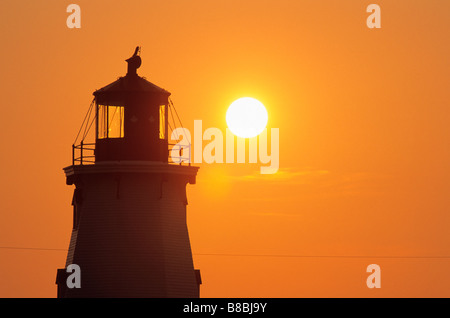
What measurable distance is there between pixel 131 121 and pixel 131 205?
138 inches

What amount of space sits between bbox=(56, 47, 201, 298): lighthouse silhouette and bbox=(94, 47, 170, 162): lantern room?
0.13ft

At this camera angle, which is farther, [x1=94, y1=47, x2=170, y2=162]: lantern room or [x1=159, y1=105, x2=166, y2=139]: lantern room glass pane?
[x1=159, y1=105, x2=166, y2=139]: lantern room glass pane

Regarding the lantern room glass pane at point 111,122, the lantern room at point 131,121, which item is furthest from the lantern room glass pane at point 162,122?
the lantern room glass pane at point 111,122

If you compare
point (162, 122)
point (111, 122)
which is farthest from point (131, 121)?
point (162, 122)

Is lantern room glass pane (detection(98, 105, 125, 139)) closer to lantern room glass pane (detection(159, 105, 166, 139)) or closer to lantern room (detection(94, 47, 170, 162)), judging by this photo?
lantern room (detection(94, 47, 170, 162))

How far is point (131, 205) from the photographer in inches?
2790

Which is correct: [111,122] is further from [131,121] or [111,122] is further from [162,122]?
[162,122]

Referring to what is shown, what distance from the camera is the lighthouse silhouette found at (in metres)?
70.2

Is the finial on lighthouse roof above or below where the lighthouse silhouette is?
above

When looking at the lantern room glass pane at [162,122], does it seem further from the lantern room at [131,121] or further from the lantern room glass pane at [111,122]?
the lantern room glass pane at [111,122]

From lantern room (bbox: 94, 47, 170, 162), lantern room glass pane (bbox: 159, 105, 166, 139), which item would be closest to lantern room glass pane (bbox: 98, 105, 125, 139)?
lantern room (bbox: 94, 47, 170, 162)

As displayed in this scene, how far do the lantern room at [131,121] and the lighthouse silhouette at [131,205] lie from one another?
0.04 meters
